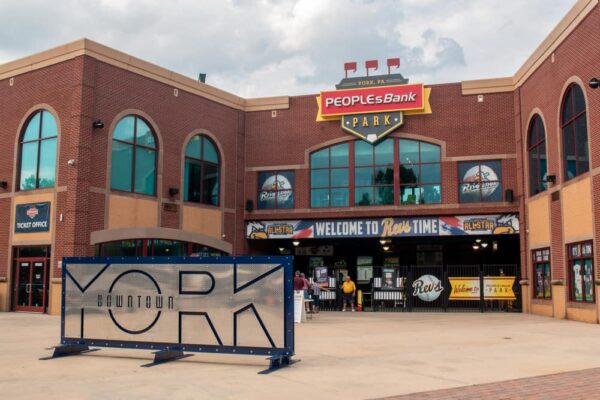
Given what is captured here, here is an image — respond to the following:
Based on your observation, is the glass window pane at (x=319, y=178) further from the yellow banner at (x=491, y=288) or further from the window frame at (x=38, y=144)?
the window frame at (x=38, y=144)

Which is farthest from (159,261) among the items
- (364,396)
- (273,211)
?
(273,211)

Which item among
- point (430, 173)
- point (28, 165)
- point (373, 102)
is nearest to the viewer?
point (28, 165)

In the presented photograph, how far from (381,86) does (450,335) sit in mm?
16626

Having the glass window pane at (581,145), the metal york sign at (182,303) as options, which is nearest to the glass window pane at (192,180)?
the glass window pane at (581,145)

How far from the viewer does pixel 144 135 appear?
1056 inches

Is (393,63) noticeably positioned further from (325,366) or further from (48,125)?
(325,366)

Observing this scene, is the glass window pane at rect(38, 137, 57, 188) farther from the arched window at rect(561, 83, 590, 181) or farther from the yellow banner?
the arched window at rect(561, 83, 590, 181)

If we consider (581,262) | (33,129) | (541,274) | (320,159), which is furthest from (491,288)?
(33,129)

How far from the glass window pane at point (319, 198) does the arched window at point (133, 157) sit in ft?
25.6

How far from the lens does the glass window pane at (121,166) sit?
2528 centimetres

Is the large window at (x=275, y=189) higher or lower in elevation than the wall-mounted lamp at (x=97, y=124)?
lower

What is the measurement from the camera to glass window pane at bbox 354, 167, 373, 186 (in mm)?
29969

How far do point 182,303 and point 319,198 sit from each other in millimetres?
19573

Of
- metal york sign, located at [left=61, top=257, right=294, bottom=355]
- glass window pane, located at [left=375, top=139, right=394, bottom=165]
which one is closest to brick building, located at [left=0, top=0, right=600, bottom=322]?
glass window pane, located at [left=375, top=139, right=394, bottom=165]
